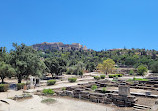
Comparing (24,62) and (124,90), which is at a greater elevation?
(24,62)

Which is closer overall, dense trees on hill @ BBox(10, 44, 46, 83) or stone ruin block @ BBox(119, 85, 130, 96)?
stone ruin block @ BBox(119, 85, 130, 96)

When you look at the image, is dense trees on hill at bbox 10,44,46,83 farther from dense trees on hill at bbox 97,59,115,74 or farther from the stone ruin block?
dense trees on hill at bbox 97,59,115,74

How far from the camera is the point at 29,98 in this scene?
15484 mm

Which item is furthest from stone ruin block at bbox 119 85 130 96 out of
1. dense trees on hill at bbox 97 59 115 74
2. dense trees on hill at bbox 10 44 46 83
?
dense trees on hill at bbox 97 59 115 74

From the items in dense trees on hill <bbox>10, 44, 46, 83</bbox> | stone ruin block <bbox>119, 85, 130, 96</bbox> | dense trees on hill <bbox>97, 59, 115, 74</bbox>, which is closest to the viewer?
stone ruin block <bbox>119, 85, 130, 96</bbox>

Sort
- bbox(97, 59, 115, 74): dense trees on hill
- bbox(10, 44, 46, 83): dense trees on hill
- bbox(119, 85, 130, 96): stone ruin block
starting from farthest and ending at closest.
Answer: bbox(97, 59, 115, 74): dense trees on hill, bbox(10, 44, 46, 83): dense trees on hill, bbox(119, 85, 130, 96): stone ruin block

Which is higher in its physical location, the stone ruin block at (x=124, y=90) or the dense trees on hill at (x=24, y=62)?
the dense trees on hill at (x=24, y=62)

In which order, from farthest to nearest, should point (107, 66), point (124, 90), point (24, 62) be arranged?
1. point (107, 66)
2. point (24, 62)
3. point (124, 90)

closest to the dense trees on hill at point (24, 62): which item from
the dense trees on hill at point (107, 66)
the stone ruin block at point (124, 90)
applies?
the stone ruin block at point (124, 90)

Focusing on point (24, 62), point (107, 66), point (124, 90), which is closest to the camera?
point (124, 90)

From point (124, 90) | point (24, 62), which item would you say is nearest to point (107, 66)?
point (24, 62)

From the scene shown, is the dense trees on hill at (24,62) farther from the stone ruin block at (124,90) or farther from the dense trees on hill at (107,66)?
the dense trees on hill at (107,66)

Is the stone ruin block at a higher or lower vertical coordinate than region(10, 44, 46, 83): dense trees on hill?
lower

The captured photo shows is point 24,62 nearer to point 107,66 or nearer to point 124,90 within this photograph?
point 124,90
